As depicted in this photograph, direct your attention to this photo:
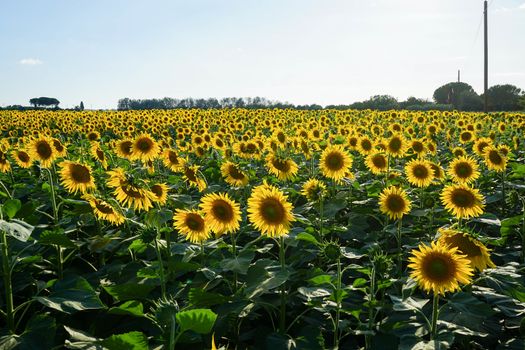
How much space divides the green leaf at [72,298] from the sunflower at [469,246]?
1.99m

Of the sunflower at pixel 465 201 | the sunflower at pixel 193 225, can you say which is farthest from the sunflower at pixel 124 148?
the sunflower at pixel 465 201

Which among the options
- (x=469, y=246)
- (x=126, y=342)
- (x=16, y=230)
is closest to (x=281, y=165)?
(x=469, y=246)

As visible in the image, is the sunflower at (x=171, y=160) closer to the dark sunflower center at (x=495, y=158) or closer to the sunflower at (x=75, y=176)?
the sunflower at (x=75, y=176)

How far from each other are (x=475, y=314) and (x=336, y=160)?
9.64 ft

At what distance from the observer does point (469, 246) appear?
108 inches

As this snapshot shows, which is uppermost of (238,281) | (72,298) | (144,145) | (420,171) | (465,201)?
(144,145)

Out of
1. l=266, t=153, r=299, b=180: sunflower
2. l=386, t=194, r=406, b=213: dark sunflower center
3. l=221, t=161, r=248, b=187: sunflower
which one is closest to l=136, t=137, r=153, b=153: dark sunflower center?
l=221, t=161, r=248, b=187: sunflower

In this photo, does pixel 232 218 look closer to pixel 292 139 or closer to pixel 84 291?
pixel 84 291

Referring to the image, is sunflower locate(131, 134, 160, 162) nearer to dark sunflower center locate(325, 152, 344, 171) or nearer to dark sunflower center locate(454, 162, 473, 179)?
dark sunflower center locate(325, 152, 344, 171)

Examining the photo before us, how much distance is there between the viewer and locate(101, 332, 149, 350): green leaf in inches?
78.4

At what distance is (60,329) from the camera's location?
10.0ft

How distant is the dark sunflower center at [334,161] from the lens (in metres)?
5.49

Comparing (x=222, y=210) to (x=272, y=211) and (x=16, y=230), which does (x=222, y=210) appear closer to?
(x=272, y=211)

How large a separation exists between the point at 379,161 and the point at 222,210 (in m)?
3.26
